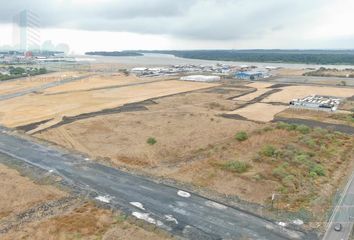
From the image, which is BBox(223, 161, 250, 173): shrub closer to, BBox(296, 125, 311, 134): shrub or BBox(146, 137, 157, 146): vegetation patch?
BBox(146, 137, 157, 146): vegetation patch

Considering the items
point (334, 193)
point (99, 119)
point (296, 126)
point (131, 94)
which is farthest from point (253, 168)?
point (131, 94)

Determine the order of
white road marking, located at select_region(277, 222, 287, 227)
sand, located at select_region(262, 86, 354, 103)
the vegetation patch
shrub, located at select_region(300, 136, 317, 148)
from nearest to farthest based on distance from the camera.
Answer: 1. white road marking, located at select_region(277, 222, 287, 227)
2. shrub, located at select_region(300, 136, 317, 148)
3. the vegetation patch
4. sand, located at select_region(262, 86, 354, 103)

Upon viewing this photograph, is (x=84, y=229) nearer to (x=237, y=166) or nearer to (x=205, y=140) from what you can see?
(x=237, y=166)

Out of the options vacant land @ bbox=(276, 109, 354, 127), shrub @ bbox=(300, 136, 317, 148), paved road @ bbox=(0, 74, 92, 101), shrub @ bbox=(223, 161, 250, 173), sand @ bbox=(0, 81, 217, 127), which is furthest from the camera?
paved road @ bbox=(0, 74, 92, 101)

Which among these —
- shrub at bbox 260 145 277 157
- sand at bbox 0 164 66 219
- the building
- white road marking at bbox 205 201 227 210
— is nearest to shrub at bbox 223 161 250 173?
shrub at bbox 260 145 277 157

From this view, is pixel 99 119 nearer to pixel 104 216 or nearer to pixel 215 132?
pixel 215 132

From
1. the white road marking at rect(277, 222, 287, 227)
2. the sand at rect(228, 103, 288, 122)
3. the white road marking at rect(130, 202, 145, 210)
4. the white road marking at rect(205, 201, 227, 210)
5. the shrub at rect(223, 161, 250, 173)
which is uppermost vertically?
the sand at rect(228, 103, 288, 122)

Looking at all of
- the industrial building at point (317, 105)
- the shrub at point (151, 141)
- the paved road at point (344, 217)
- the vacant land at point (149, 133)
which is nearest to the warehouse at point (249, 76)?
the industrial building at point (317, 105)
